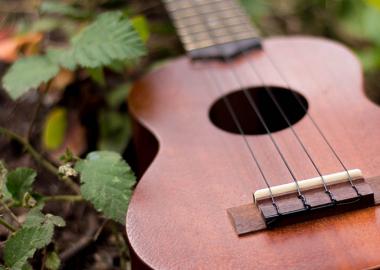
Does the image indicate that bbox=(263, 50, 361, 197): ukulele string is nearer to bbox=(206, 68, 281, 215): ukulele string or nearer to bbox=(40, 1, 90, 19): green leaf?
bbox=(206, 68, 281, 215): ukulele string

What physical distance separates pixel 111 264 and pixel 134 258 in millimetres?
337

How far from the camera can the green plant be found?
89 cm

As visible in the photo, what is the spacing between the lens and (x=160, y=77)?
132 centimetres

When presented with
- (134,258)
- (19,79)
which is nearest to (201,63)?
(19,79)

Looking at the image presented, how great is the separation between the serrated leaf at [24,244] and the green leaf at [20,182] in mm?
125

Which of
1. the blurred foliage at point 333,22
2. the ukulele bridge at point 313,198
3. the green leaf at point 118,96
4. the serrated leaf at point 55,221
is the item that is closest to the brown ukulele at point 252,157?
the ukulele bridge at point 313,198

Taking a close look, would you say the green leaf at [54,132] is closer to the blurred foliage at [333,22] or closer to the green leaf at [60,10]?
the green leaf at [60,10]

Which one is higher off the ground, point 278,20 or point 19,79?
point 19,79

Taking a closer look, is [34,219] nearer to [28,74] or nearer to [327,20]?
[28,74]

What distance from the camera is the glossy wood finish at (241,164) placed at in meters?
0.79

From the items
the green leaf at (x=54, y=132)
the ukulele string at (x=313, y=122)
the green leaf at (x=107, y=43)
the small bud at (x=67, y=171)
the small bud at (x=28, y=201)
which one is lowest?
the green leaf at (x=54, y=132)

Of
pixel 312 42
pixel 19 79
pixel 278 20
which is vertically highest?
pixel 19 79

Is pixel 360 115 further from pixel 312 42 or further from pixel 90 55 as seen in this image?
pixel 90 55

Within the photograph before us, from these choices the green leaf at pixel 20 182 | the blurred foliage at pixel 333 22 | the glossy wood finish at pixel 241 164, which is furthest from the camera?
the blurred foliage at pixel 333 22
